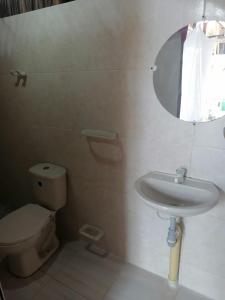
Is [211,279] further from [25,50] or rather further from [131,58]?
[25,50]

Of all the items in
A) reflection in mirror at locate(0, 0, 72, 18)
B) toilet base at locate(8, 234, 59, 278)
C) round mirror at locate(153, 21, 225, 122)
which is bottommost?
toilet base at locate(8, 234, 59, 278)

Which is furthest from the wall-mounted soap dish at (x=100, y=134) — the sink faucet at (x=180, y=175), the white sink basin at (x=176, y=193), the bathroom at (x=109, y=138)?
the sink faucet at (x=180, y=175)

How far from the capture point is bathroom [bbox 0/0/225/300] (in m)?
1.22

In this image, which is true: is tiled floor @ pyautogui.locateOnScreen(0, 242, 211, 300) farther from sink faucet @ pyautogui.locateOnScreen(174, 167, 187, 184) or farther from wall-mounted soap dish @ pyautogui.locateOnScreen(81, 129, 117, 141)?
wall-mounted soap dish @ pyautogui.locateOnScreen(81, 129, 117, 141)

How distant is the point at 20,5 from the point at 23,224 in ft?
5.32

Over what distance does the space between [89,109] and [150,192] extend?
691 millimetres

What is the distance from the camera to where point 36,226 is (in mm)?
1562

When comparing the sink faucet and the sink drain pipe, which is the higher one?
the sink faucet

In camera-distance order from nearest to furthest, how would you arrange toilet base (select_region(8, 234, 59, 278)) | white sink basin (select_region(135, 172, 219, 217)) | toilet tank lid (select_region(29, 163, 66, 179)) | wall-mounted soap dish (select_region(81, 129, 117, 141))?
white sink basin (select_region(135, 172, 219, 217)) → wall-mounted soap dish (select_region(81, 129, 117, 141)) → toilet base (select_region(8, 234, 59, 278)) → toilet tank lid (select_region(29, 163, 66, 179))

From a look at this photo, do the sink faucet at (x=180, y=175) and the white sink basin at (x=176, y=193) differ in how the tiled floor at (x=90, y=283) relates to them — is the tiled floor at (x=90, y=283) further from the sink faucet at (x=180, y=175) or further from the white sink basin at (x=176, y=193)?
the sink faucet at (x=180, y=175)

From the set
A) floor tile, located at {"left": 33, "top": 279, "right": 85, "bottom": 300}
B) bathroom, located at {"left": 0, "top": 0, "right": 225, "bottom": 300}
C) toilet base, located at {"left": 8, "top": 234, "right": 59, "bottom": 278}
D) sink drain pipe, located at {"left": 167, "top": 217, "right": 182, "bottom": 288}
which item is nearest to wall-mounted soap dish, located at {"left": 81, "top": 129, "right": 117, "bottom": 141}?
bathroom, located at {"left": 0, "top": 0, "right": 225, "bottom": 300}

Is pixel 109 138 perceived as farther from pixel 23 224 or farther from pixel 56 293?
pixel 56 293

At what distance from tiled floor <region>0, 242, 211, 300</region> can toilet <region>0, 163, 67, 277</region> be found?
94mm

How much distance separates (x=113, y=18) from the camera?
1260 mm
